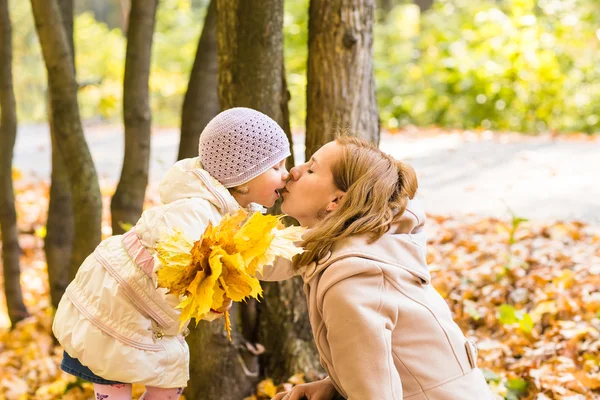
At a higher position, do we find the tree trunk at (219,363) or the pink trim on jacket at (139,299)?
the pink trim on jacket at (139,299)

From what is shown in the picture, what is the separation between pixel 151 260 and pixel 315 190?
64 cm

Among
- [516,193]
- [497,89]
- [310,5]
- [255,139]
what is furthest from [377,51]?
[255,139]

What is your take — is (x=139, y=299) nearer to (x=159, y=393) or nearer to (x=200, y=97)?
(x=159, y=393)

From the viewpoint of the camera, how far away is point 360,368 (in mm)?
2021

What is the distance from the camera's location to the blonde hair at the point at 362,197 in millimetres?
2193

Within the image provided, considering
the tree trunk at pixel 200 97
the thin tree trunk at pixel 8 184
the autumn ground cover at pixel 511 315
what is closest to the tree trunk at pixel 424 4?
the autumn ground cover at pixel 511 315

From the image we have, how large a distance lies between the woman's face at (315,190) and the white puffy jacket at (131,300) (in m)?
0.21

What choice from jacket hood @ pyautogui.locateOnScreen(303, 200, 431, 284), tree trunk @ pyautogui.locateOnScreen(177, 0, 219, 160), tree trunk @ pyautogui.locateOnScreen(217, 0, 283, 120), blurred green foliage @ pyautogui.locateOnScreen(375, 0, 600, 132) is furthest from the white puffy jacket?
blurred green foliage @ pyautogui.locateOnScreen(375, 0, 600, 132)

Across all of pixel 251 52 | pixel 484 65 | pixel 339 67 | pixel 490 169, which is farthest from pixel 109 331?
pixel 484 65

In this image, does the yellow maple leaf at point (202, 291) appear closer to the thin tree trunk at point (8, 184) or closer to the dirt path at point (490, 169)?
the dirt path at point (490, 169)

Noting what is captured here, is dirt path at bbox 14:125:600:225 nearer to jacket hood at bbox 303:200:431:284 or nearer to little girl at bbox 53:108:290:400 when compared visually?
little girl at bbox 53:108:290:400

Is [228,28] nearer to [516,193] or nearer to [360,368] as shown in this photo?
[360,368]

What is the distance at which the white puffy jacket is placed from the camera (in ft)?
7.89

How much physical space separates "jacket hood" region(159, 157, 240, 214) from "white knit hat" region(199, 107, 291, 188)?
0.05 metres
